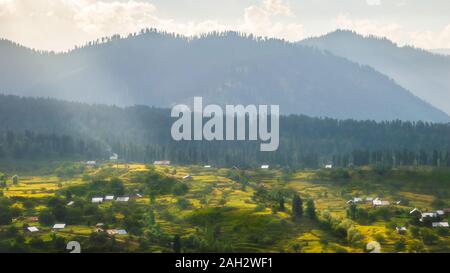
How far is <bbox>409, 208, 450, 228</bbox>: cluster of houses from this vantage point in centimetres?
15043

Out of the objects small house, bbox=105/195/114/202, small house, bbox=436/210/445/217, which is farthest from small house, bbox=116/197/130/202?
small house, bbox=436/210/445/217

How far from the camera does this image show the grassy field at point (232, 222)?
126938mm

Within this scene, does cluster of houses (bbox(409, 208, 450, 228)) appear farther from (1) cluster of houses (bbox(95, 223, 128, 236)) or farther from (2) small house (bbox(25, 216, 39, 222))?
(2) small house (bbox(25, 216, 39, 222))

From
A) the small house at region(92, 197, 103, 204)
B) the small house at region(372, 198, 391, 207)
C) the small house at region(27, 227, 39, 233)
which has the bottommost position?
the small house at region(27, 227, 39, 233)

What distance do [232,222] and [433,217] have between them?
46.2 meters

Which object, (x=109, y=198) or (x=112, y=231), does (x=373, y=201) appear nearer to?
(x=109, y=198)

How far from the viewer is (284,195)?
178750 mm

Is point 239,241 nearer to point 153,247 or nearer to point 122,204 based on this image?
point 153,247

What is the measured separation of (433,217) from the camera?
511ft

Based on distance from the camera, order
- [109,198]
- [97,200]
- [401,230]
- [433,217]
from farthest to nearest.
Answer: [109,198], [97,200], [433,217], [401,230]

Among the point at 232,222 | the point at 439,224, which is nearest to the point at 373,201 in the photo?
the point at 439,224

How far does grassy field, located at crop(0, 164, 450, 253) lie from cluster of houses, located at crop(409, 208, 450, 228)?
245 centimetres

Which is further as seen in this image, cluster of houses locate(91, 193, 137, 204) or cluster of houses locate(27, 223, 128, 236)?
cluster of houses locate(91, 193, 137, 204)
